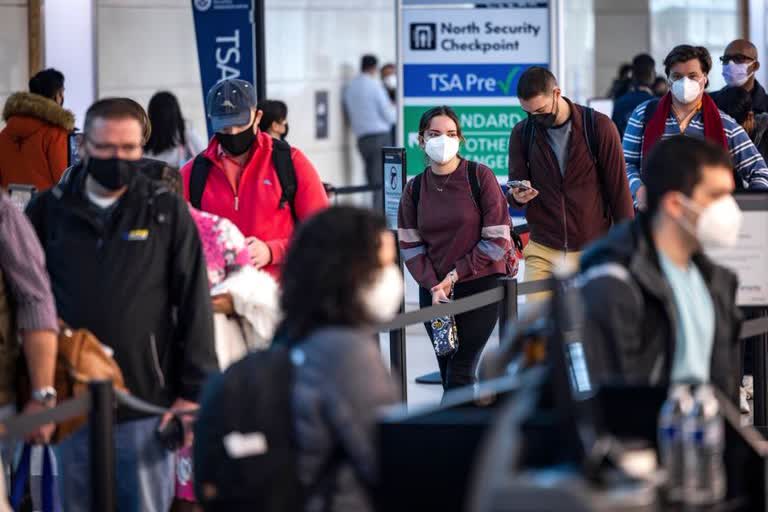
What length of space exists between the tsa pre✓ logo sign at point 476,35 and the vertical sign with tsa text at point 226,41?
1.41 metres

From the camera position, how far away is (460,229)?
8.40 m

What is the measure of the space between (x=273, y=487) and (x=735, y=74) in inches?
283

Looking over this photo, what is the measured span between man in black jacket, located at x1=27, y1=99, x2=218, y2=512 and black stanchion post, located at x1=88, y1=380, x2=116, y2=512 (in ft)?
0.99

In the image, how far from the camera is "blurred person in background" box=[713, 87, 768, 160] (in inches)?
400

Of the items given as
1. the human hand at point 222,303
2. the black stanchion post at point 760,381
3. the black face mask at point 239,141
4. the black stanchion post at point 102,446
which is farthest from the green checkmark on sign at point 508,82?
the black stanchion post at point 102,446

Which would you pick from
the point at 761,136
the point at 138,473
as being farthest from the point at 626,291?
the point at 761,136

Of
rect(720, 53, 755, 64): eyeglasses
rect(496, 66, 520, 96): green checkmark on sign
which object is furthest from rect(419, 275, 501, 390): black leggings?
rect(496, 66, 520, 96): green checkmark on sign

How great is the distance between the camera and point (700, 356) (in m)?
4.46

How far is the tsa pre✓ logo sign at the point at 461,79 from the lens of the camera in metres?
12.0

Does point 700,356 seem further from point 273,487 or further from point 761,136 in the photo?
point 761,136

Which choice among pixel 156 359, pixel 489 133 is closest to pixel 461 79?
pixel 489 133

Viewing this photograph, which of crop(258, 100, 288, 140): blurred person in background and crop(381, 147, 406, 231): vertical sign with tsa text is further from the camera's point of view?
crop(258, 100, 288, 140): blurred person in background

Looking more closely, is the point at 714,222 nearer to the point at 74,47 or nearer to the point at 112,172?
the point at 112,172

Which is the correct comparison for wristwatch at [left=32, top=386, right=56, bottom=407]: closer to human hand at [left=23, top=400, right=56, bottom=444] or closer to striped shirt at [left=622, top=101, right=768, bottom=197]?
human hand at [left=23, top=400, right=56, bottom=444]
